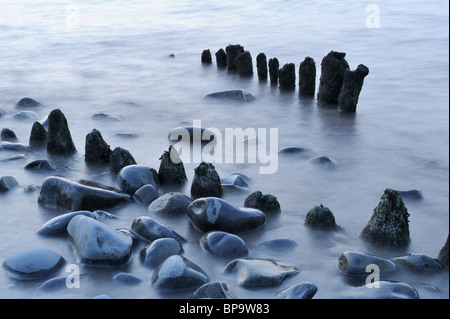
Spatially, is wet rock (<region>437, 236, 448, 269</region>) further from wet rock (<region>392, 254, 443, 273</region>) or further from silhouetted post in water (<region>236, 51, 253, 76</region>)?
silhouetted post in water (<region>236, 51, 253, 76</region>)

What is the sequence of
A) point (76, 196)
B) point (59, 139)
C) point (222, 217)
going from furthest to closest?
point (59, 139), point (76, 196), point (222, 217)

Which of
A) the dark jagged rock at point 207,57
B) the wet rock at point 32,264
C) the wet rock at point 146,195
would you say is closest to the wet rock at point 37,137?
the wet rock at point 146,195

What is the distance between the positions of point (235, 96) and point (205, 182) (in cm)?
397

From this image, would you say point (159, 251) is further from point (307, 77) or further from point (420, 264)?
point (307, 77)

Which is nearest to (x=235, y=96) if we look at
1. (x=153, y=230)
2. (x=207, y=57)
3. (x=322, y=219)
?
(x=207, y=57)

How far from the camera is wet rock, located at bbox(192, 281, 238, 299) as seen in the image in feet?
11.4

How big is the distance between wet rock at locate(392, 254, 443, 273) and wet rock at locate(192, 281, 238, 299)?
1.21 m

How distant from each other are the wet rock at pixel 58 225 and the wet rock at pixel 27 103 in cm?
465

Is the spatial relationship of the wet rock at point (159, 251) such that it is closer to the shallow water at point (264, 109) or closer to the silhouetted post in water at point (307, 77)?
the shallow water at point (264, 109)

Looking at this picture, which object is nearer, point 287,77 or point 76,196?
point 76,196

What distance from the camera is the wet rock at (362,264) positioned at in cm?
385

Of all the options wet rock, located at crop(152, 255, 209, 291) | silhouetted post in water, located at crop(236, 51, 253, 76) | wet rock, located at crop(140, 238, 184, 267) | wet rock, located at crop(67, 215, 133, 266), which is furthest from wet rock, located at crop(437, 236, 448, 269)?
silhouetted post in water, located at crop(236, 51, 253, 76)

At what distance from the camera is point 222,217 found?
449 centimetres
